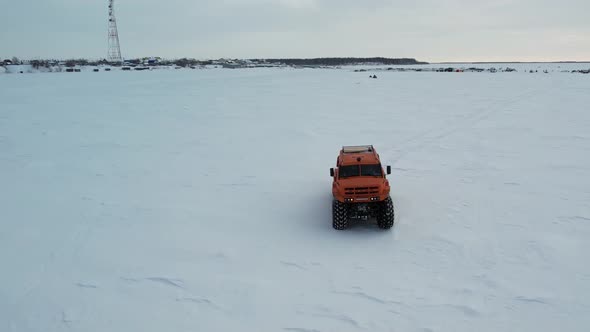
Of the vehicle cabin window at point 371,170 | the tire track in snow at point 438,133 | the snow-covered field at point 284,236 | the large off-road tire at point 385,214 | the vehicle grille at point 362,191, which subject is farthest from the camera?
the tire track in snow at point 438,133

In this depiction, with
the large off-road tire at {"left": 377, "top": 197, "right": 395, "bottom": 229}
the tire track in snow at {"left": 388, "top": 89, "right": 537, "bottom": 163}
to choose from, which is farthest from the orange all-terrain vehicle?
the tire track in snow at {"left": 388, "top": 89, "right": 537, "bottom": 163}

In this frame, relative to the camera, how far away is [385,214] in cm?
895

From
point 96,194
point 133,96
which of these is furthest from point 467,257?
point 133,96

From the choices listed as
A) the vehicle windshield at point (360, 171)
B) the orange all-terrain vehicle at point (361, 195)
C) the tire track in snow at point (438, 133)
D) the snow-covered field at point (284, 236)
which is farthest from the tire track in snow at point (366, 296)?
the tire track in snow at point (438, 133)

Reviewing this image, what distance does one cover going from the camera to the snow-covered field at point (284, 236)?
6.54 m

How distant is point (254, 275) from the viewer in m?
7.59

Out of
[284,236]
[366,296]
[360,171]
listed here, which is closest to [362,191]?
[360,171]

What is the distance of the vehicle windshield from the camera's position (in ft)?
30.5

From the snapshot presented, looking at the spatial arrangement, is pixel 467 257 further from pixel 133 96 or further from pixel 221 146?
pixel 133 96

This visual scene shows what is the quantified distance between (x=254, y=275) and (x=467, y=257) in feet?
12.6

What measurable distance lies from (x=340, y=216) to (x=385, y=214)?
909 mm

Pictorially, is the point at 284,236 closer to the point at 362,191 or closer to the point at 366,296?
the point at 362,191

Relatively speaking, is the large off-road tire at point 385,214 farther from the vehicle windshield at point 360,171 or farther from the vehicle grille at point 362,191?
the vehicle windshield at point 360,171

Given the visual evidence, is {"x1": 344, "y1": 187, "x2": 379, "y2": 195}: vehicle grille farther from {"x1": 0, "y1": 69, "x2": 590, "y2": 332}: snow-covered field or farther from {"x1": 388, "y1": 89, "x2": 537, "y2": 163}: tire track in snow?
{"x1": 388, "y1": 89, "x2": 537, "y2": 163}: tire track in snow
